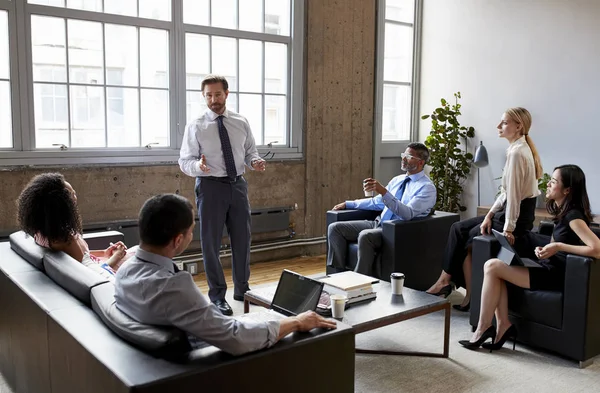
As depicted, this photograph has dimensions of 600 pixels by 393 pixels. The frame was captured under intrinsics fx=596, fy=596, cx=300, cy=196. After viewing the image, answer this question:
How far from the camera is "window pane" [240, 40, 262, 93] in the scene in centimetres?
545

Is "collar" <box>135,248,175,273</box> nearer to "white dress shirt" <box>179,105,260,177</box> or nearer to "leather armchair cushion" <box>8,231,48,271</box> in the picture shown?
"leather armchair cushion" <box>8,231,48,271</box>

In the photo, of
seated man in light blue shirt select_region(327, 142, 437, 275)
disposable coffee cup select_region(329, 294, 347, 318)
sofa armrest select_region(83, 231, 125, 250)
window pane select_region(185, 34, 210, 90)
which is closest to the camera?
disposable coffee cup select_region(329, 294, 347, 318)

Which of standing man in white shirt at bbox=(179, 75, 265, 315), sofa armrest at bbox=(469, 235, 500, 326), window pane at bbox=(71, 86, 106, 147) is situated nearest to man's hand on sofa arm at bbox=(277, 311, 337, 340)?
sofa armrest at bbox=(469, 235, 500, 326)

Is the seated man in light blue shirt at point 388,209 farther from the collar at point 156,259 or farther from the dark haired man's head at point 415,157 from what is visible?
the collar at point 156,259

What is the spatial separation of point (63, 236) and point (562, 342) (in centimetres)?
264

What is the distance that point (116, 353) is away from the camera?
5.79 ft

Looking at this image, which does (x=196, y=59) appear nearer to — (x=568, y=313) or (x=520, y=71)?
(x=520, y=71)

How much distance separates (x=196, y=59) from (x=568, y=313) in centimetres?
356

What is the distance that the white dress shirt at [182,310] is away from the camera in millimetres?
1779

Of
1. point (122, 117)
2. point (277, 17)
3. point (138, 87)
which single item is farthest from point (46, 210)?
point (277, 17)

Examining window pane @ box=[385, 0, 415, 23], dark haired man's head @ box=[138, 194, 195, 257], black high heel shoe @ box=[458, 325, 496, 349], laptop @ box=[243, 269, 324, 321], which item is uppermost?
window pane @ box=[385, 0, 415, 23]

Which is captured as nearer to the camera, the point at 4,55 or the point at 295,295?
the point at 295,295

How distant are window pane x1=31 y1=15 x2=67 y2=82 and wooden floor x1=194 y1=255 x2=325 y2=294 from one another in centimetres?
195

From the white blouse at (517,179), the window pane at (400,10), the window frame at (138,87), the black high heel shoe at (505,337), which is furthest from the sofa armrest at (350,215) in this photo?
the window pane at (400,10)
